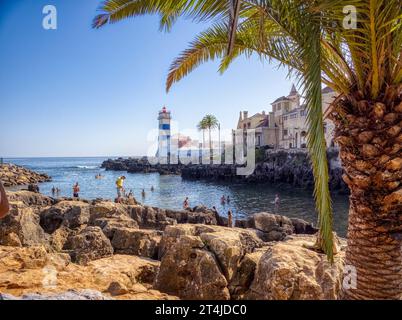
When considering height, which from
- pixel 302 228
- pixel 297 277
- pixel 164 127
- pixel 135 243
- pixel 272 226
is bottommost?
pixel 302 228

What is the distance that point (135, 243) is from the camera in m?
7.59

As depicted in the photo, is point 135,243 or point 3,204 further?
point 135,243

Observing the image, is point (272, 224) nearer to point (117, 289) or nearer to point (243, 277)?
point (243, 277)

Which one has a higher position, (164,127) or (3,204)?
(164,127)

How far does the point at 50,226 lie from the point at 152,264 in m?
6.22

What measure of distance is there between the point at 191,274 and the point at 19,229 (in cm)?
516

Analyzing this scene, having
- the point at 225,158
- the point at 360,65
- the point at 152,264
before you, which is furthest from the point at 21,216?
the point at 225,158

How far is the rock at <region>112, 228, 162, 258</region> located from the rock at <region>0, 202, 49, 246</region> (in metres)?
2.14

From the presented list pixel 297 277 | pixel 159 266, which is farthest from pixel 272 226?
pixel 297 277

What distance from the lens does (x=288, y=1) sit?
3078 millimetres

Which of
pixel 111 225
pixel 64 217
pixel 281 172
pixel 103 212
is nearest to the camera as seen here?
pixel 111 225

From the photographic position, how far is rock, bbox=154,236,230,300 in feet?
15.7

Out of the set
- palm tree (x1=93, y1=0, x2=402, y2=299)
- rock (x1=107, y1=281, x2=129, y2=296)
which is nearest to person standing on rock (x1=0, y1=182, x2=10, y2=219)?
palm tree (x1=93, y1=0, x2=402, y2=299)
